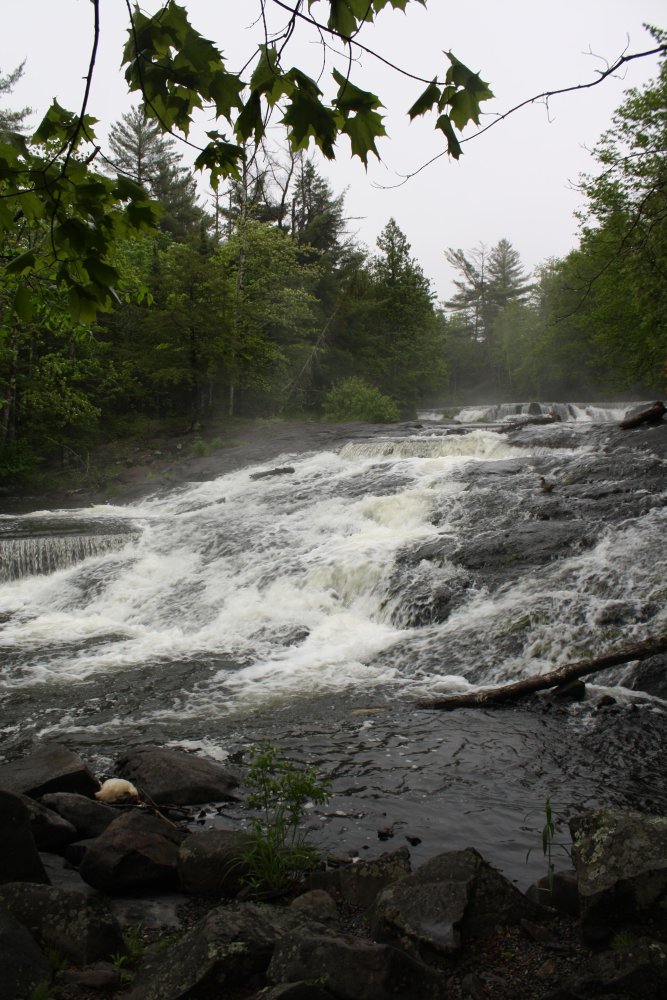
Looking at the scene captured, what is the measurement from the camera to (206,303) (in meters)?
24.6

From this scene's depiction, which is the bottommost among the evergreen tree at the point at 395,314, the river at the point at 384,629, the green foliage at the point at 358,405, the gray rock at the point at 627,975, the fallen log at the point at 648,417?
the river at the point at 384,629

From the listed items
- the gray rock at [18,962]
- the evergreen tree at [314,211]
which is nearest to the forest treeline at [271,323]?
the evergreen tree at [314,211]

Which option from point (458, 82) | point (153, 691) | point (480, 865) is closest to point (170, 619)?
point (153, 691)

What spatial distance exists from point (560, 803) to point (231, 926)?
2957 millimetres

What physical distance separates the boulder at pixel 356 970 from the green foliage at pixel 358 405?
24.7 m

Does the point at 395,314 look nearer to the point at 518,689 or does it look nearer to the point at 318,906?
the point at 518,689

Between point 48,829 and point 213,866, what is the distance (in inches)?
41.7

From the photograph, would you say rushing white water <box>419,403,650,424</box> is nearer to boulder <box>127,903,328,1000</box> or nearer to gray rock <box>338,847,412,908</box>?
→ gray rock <box>338,847,412,908</box>

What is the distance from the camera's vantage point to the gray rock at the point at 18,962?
7.98 ft

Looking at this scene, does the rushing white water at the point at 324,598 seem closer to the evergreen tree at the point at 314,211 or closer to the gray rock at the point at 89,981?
the gray rock at the point at 89,981

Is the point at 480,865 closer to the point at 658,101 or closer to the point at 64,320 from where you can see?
the point at 64,320

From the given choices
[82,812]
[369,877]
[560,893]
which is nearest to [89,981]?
[369,877]

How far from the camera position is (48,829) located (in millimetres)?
3992

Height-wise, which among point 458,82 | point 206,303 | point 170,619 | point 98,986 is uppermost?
point 206,303
